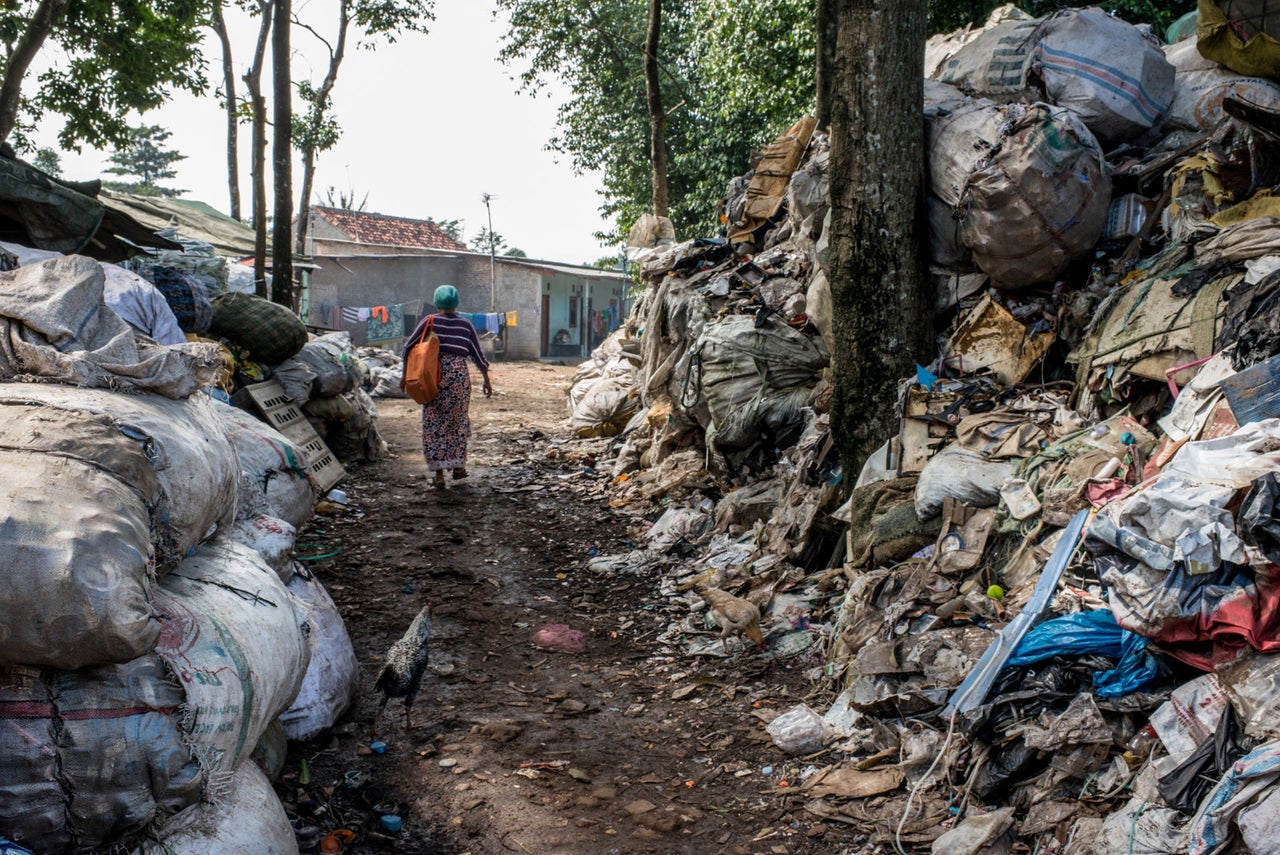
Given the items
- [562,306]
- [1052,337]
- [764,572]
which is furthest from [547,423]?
[562,306]

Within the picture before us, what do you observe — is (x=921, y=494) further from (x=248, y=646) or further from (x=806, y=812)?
(x=248, y=646)

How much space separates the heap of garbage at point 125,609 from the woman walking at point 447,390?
153 inches

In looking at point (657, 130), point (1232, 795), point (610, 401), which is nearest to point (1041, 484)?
point (1232, 795)

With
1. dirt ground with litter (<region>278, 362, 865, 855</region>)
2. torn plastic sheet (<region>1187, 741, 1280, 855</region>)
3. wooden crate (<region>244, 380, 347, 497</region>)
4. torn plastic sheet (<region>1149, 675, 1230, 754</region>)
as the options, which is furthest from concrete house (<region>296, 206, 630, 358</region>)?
torn plastic sheet (<region>1187, 741, 1280, 855</region>)

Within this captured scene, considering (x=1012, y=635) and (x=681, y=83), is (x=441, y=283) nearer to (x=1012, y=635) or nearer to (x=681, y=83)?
(x=681, y=83)

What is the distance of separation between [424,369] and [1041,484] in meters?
4.52

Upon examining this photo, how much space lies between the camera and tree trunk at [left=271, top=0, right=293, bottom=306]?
9.50 meters

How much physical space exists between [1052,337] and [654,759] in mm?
2480

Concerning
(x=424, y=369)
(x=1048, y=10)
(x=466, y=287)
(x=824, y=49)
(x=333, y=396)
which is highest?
(x=1048, y=10)

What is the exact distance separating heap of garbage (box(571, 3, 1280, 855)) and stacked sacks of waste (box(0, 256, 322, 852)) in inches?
67.4

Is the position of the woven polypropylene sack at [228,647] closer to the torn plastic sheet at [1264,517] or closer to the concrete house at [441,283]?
the torn plastic sheet at [1264,517]

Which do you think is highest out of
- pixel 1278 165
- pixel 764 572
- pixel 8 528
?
pixel 1278 165

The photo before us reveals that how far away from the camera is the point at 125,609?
5.86 ft

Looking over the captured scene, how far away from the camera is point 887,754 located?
2949mm
